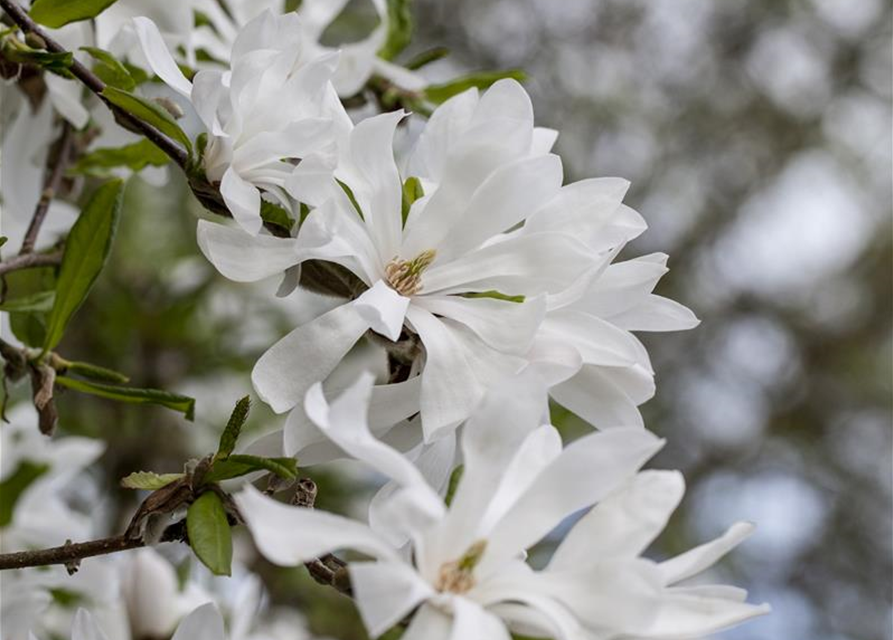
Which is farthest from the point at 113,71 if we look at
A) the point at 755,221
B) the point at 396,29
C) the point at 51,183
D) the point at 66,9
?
the point at 755,221

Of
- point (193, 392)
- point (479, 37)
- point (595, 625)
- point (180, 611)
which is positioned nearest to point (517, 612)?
point (595, 625)

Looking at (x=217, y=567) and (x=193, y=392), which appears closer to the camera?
(x=217, y=567)

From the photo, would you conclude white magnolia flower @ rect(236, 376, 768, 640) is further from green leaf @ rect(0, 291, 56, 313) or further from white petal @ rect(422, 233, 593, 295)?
green leaf @ rect(0, 291, 56, 313)

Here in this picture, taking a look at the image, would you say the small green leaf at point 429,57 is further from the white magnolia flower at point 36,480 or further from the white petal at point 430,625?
the white petal at point 430,625

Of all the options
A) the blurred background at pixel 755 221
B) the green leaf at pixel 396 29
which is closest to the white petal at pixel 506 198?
the green leaf at pixel 396 29

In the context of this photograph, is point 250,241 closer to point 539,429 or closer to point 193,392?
point 539,429
